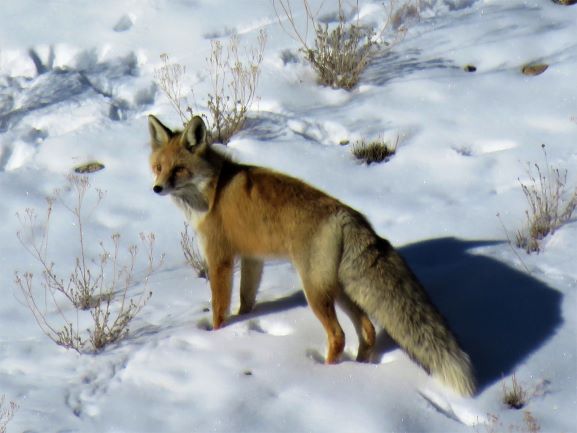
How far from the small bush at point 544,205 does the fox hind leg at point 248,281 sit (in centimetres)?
202

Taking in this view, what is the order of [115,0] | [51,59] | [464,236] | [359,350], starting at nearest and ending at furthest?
[359,350]
[464,236]
[51,59]
[115,0]

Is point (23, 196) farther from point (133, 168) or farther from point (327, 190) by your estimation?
point (327, 190)

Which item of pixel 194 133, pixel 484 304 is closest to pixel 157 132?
pixel 194 133

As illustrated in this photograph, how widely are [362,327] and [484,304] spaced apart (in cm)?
97

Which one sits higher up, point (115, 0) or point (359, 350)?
point (115, 0)

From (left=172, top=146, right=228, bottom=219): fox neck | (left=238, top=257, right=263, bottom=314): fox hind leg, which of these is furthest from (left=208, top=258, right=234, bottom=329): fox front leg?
(left=172, top=146, right=228, bottom=219): fox neck

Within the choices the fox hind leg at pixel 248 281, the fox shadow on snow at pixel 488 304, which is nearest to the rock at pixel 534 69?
the fox shadow on snow at pixel 488 304

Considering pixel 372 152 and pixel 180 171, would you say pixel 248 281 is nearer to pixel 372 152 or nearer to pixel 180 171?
pixel 180 171

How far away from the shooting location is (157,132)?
675cm

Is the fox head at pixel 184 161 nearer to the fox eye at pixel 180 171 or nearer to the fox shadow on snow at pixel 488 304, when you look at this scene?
the fox eye at pixel 180 171

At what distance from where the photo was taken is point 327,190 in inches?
334

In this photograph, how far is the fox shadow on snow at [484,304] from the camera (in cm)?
614

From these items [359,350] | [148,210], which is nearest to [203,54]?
[148,210]

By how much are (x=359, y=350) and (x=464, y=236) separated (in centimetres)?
174
